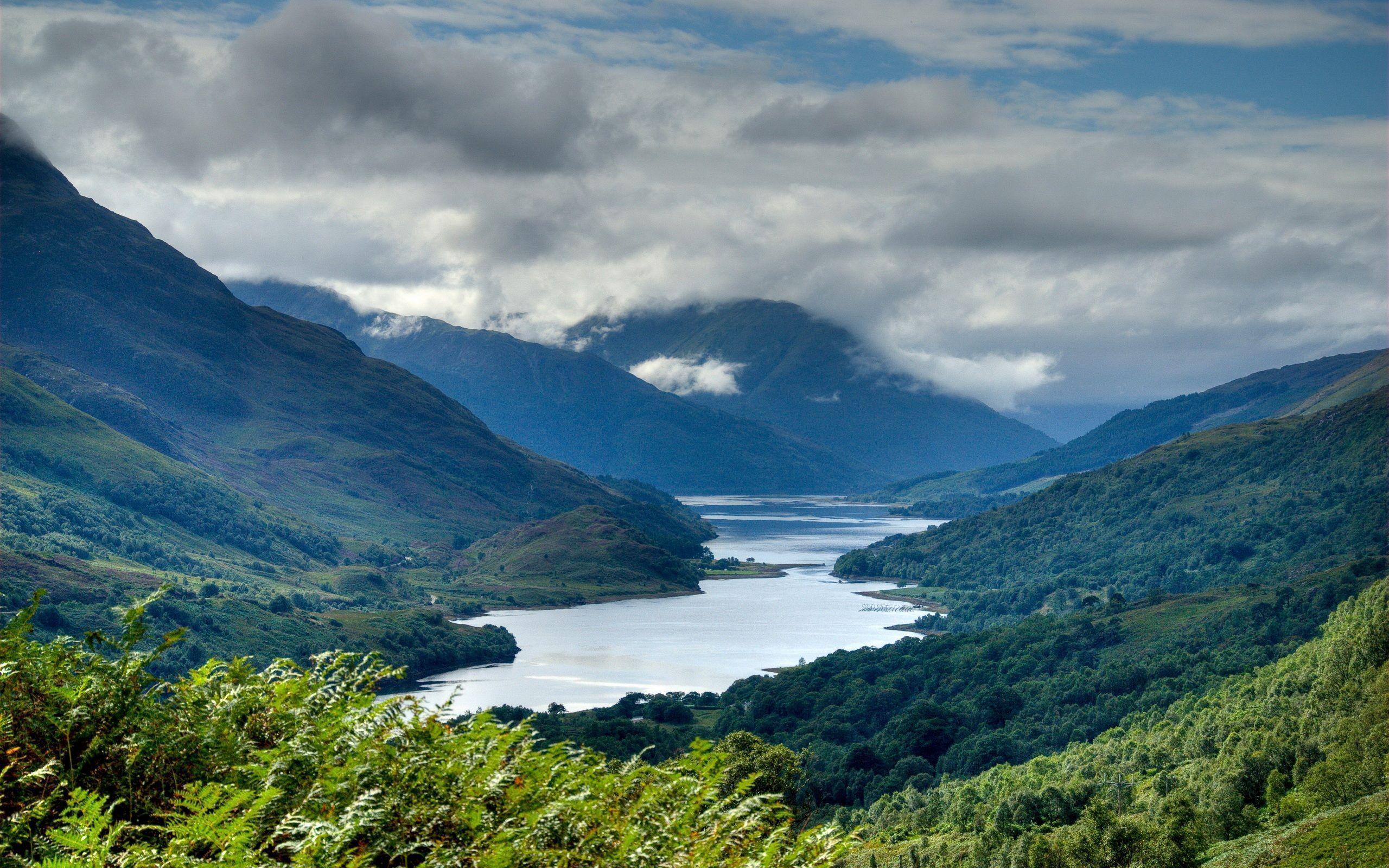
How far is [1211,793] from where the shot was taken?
84.4m

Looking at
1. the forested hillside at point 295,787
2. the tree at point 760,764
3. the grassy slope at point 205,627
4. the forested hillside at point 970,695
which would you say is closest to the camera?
the forested hillside at point 295,787

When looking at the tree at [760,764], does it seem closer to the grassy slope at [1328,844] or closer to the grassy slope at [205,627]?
the grassy slope at [1328,844]

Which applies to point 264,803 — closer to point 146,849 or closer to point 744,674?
point 146,849

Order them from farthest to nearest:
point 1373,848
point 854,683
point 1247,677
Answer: point 854,683 → point 1247,677 → point 1373,848

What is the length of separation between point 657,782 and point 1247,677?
151 m

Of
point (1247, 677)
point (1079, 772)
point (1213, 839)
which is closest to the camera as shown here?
point (1213, 839)

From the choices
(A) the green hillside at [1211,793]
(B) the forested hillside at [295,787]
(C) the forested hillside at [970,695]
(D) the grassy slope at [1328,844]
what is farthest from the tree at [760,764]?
(B) the forested hillside at [295,787]

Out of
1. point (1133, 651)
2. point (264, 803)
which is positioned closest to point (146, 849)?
point (264, 803)

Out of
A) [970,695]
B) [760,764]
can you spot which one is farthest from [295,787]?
[970,695]

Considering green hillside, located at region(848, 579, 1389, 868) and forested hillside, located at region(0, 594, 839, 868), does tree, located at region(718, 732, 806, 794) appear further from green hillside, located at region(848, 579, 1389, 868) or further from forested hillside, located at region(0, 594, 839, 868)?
forested hillside, located at region(0, 594, 839, 868)

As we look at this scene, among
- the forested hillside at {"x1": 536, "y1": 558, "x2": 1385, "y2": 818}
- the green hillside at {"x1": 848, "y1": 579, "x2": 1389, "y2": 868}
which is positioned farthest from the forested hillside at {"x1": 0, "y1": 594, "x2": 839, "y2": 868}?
the forested hillside at {"x1": 536, "y1": 558, "x2": 1385, "y2": 818}

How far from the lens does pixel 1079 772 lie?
105875mm

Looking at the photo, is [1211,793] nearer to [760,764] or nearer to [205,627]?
[760,764]

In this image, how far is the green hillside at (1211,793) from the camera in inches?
2793
